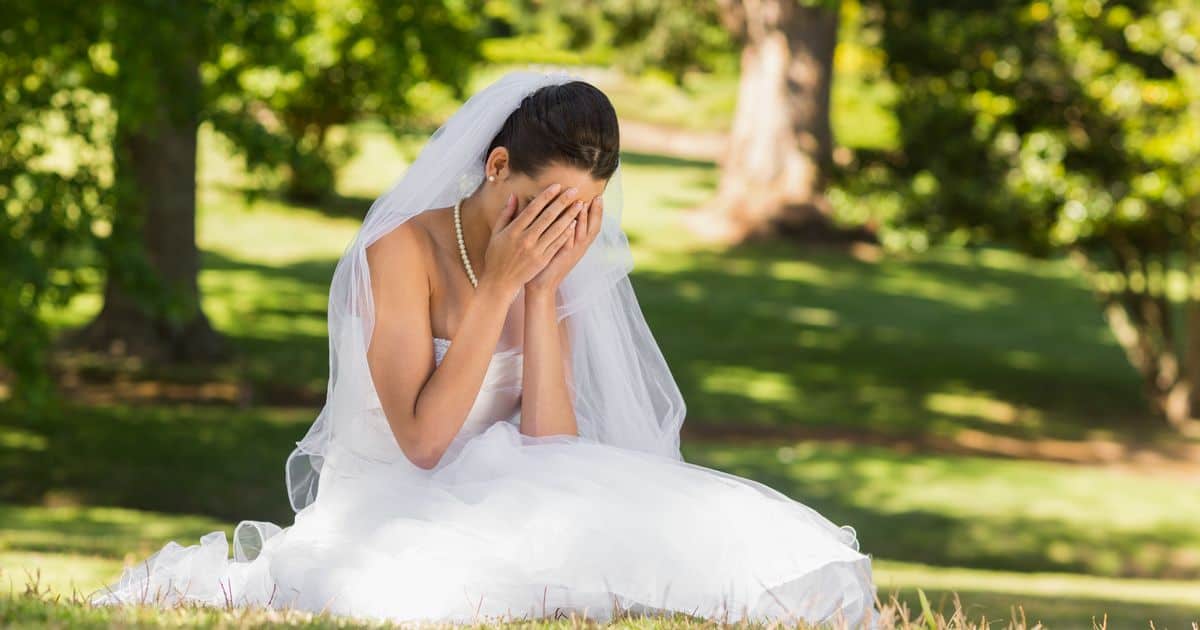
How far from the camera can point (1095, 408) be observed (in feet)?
68.2

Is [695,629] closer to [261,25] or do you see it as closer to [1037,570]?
[261,25]

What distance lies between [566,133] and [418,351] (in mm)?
835

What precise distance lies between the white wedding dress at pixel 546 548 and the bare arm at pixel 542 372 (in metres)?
0.12

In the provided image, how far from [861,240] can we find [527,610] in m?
30.2

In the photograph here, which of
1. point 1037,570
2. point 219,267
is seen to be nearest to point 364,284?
point 1037,570

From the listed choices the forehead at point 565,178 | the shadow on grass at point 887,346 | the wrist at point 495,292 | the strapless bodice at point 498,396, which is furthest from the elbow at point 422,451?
the shadow on grass at point 887,346

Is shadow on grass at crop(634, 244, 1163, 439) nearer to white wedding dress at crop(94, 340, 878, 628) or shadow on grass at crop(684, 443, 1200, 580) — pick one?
shadow on grass at crop(684, 443, 1200, 580)

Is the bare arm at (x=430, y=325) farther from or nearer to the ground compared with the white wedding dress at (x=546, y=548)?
farther from the ground

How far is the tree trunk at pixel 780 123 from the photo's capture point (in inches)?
1160

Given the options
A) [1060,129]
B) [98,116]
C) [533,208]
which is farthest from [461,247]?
[1060,129]

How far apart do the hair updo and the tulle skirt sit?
0.90 m

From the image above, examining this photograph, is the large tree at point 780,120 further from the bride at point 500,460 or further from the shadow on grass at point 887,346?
the bride at point 500,460

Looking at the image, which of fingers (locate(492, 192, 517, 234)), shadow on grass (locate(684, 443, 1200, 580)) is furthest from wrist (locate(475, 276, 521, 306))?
shadow on grass (locate(684, 443, 1200, 580))

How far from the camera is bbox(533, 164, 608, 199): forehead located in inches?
181
